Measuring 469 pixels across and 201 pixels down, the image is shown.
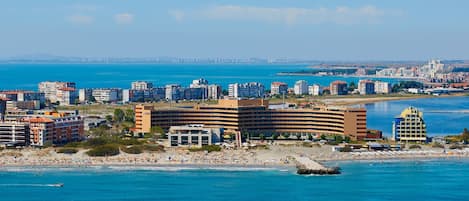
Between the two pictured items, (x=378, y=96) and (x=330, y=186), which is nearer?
(x=330, y=186)

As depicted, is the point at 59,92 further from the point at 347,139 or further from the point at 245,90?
the point at 347,139

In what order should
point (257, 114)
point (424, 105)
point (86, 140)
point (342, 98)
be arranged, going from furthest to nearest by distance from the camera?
point (342, 98), point (424, 105), point (257, 114), point (86, 140)

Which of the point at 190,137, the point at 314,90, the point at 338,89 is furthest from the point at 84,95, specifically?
the point at 190,137

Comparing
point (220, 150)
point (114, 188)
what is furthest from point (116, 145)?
point (114, 188)

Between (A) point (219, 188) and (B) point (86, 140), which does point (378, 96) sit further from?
(A) point (219, 188)

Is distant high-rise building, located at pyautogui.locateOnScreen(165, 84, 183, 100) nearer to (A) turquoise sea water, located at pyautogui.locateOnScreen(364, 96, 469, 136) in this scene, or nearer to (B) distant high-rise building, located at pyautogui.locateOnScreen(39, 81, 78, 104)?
(B) distant high-rise building, located at pyautogui.locateOnScreen(39, 81, 78, 104)

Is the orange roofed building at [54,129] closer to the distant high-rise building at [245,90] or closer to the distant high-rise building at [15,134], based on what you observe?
the distant high-rise building at [15,134]
